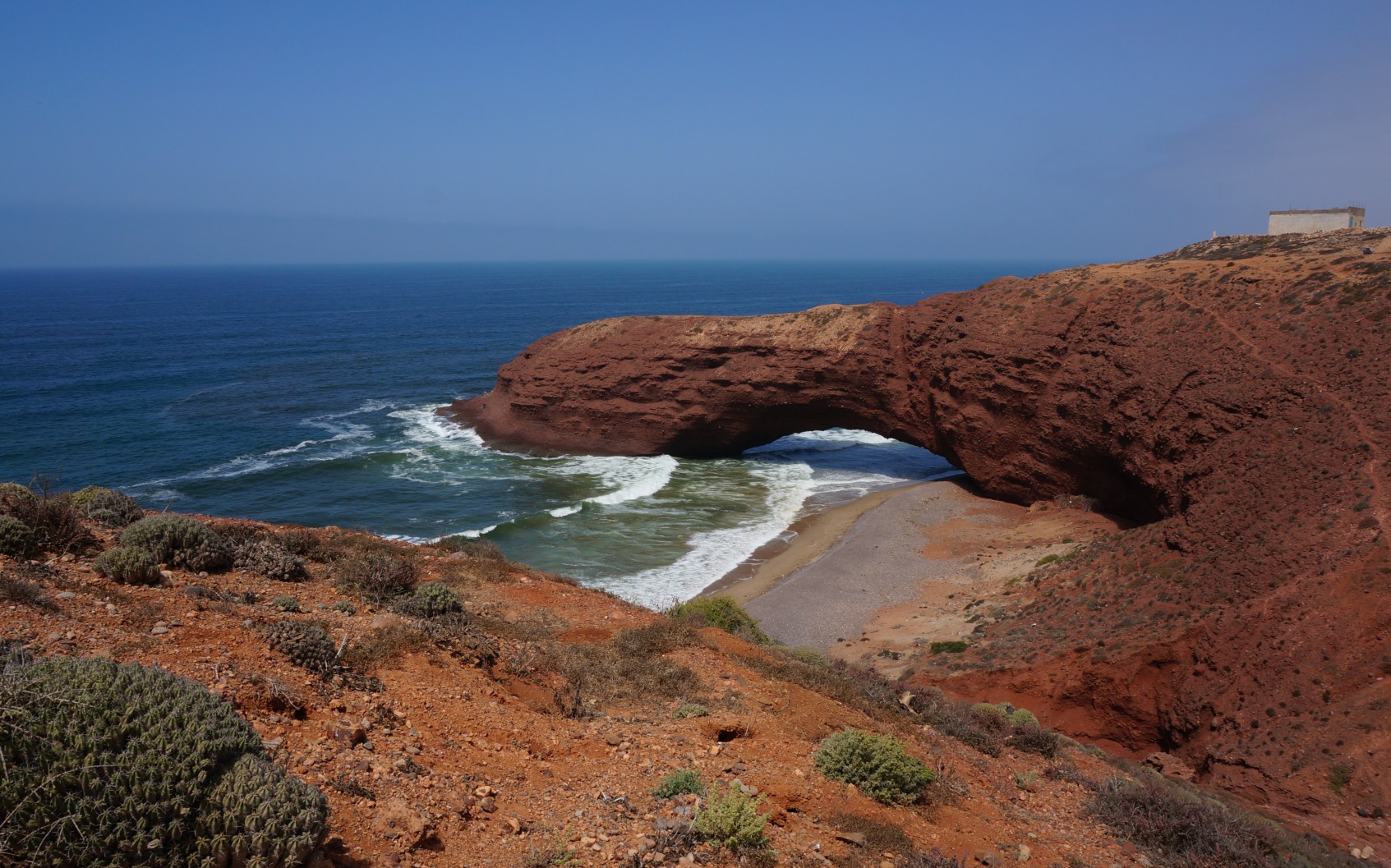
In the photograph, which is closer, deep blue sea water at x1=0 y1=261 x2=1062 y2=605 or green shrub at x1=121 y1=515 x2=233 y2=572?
green shrub at x1=121 y1=515 x2=233 y2=572

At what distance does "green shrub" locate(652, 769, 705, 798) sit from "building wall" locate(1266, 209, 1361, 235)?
38158 millimetres

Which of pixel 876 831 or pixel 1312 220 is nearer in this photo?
pixel 876 831

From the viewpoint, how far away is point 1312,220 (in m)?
34.4

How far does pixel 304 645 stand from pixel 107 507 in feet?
22.3

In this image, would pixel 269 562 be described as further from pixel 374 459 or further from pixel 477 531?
pixel 374 459

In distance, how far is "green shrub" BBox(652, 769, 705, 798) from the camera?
6461 mm

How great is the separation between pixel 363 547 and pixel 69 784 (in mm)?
9317

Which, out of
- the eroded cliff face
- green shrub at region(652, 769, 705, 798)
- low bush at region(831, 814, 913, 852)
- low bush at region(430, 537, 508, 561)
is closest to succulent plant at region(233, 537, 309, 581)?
low bush at region(430, 537, 508, 561)

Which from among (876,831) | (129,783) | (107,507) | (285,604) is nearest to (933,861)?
(876,831)

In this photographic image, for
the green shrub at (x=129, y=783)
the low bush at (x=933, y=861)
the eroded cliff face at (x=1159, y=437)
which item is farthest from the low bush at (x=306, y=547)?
the eroded cliff face at (x=1159, y=437)

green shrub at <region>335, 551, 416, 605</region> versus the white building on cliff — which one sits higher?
the white building on cliff

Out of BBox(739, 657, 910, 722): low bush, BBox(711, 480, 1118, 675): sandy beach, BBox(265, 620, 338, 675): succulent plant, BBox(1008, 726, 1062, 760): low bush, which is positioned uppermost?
BBox(265, 620, 338, 675): succulent plant

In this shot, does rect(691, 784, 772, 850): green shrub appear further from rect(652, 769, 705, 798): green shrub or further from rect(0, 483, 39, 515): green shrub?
rect(0, 483, 39, 515): green shrub

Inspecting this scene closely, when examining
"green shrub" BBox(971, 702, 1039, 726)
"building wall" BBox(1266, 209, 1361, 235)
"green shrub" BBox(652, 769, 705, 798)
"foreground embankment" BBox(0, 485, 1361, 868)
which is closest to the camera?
"foreground embankment" BBox(0, 485, 1361, 868)
